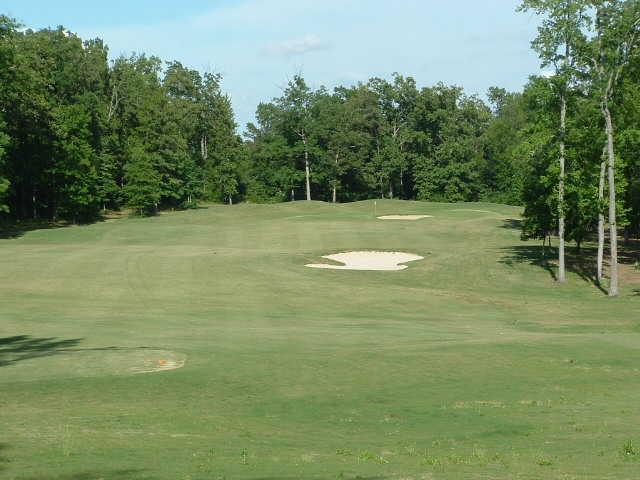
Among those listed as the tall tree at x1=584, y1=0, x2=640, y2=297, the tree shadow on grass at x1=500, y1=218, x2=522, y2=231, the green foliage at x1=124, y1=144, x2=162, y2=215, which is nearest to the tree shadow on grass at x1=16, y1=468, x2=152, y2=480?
the tall tree at x1=584, y1=0, x2=640, y2=297

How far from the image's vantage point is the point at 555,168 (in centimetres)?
4150

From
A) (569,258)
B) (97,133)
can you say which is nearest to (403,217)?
(569,258)

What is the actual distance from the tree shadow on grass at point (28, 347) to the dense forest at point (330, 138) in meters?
27.7

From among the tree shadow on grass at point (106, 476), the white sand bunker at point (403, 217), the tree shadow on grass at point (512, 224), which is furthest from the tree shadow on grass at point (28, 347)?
the white sand bunker at point (403, 217)

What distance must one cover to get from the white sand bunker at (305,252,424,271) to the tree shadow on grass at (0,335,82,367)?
24.7 meters

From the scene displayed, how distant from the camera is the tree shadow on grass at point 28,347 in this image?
60.7ft

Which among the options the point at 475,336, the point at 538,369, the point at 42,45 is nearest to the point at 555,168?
the point at 475,336

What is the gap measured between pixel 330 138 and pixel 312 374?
99960 mm

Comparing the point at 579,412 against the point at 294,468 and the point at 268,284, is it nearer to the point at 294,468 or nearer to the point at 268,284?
the point at 294,468

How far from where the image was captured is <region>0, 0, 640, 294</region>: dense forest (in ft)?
131

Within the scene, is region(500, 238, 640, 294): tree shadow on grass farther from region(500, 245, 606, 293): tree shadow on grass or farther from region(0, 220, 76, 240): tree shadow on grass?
region(0, 220, 76, 240): tree shadow on grass

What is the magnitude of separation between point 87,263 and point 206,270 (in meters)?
7.71

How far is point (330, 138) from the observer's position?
378ft

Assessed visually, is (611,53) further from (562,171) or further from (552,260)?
(552,260)
